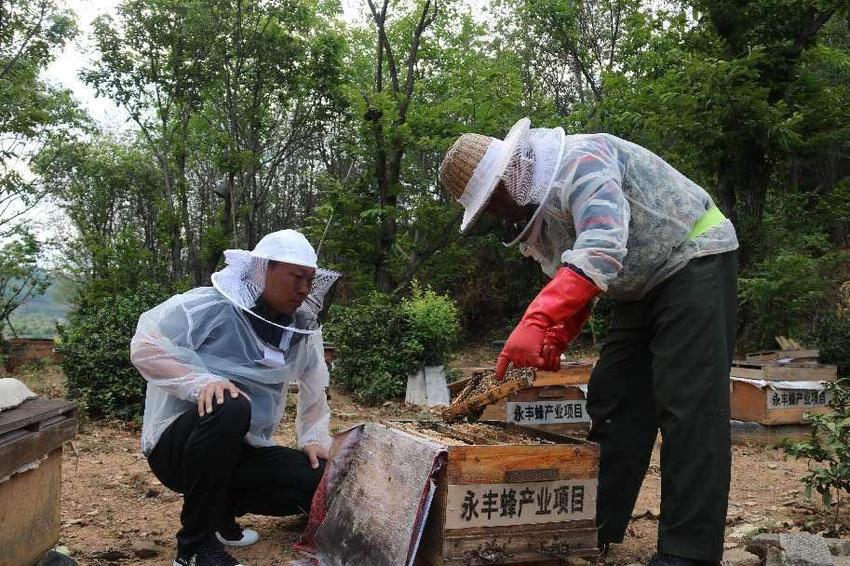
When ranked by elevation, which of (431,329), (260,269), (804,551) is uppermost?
(260,269)

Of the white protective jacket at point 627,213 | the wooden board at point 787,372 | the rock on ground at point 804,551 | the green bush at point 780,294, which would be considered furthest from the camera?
the green bush at point 780,294

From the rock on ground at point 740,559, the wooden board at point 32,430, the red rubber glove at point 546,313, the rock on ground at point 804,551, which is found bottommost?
the rock on ground at point 740,559

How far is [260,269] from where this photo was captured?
3.08 metres

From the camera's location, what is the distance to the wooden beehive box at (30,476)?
209 centimetres

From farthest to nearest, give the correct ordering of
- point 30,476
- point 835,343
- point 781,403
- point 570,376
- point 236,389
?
point 835,343, point 781,403, point 570,376, point 236,389, point 30,476

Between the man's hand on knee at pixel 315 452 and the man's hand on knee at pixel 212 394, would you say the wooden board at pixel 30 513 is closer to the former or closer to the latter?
the man's hand on knee at pixel 212 394

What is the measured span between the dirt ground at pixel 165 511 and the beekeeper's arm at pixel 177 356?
75cm

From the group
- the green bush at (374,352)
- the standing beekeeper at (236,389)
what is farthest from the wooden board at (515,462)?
the green bush at (374,352)

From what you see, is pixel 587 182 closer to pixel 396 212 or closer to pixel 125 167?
pixel 396 212

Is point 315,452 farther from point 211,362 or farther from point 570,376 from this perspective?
point 570,376

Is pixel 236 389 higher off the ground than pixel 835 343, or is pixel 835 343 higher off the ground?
pixel 236 389

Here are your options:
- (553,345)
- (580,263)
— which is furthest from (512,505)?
(580,263)

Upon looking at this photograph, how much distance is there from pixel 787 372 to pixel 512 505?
4301 millimetres

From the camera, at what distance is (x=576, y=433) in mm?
5664
